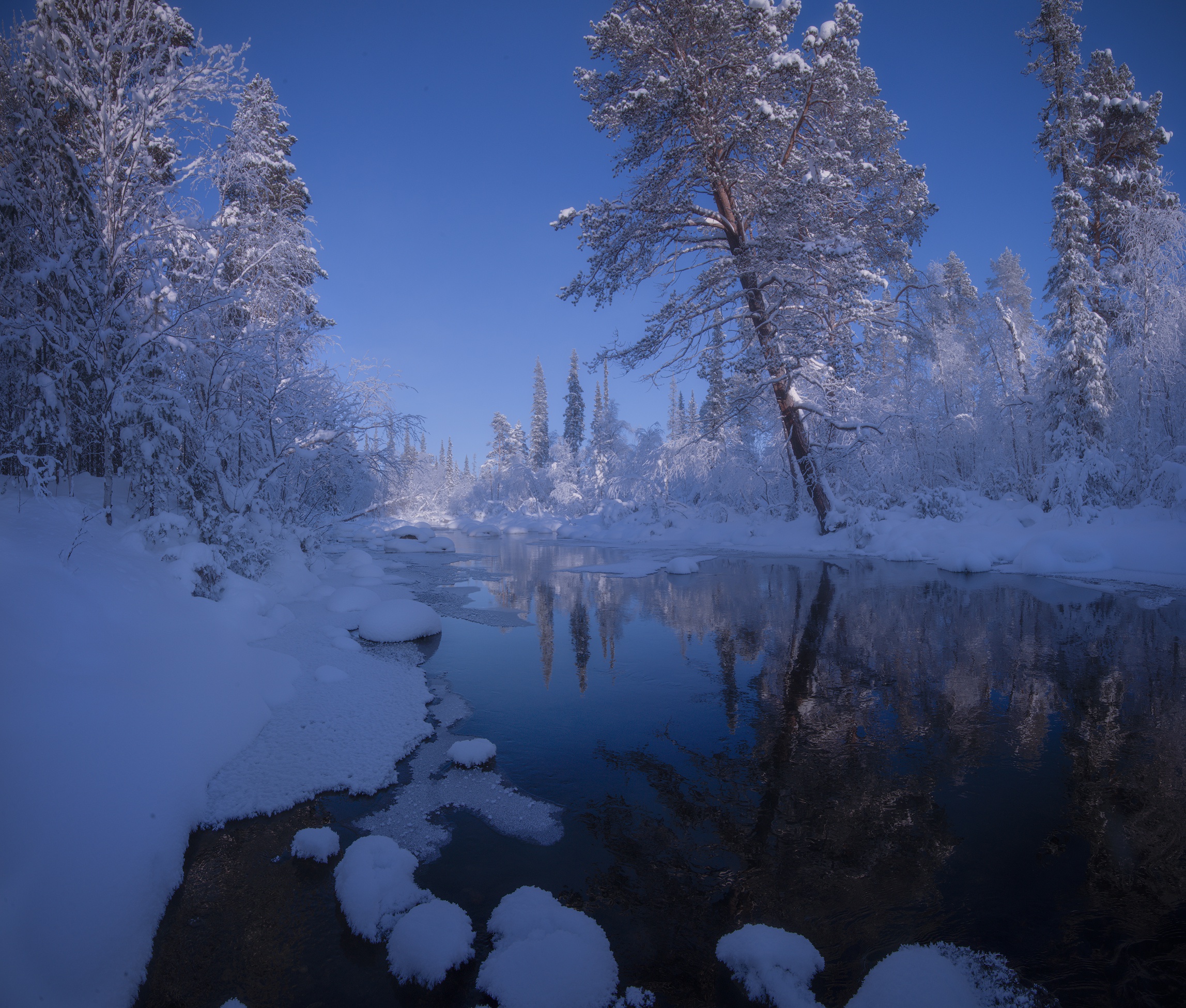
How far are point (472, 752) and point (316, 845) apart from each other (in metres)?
1.29

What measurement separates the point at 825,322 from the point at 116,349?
14.1 meters

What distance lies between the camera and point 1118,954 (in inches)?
87.8

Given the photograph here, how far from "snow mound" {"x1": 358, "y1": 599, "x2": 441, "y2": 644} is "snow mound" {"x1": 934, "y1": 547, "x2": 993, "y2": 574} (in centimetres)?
1242

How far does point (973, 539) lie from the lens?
14719 mm

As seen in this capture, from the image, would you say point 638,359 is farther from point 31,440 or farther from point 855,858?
point 855,858

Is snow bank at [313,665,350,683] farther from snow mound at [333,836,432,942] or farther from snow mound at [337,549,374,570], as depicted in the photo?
snow mound at [337,549,374,570]

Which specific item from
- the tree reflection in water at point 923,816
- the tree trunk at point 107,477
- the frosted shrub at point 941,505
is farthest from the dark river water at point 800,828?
the frosted shrub at point 941,505

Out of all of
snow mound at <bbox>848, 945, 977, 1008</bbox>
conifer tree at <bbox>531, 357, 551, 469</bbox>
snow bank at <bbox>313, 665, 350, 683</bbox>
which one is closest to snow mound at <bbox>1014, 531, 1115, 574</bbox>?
snow mound at <bbox>848, 945, 977, 1008</bbox>

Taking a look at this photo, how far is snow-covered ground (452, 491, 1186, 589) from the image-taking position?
1184cm

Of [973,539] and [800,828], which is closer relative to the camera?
[800,828]

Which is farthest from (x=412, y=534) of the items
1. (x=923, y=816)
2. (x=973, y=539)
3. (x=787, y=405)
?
(x=923, y=816)

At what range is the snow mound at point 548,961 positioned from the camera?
2137 mm

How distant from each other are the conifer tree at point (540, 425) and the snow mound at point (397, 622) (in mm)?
45005

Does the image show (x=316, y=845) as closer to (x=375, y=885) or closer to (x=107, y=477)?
(x=375, y=885)
